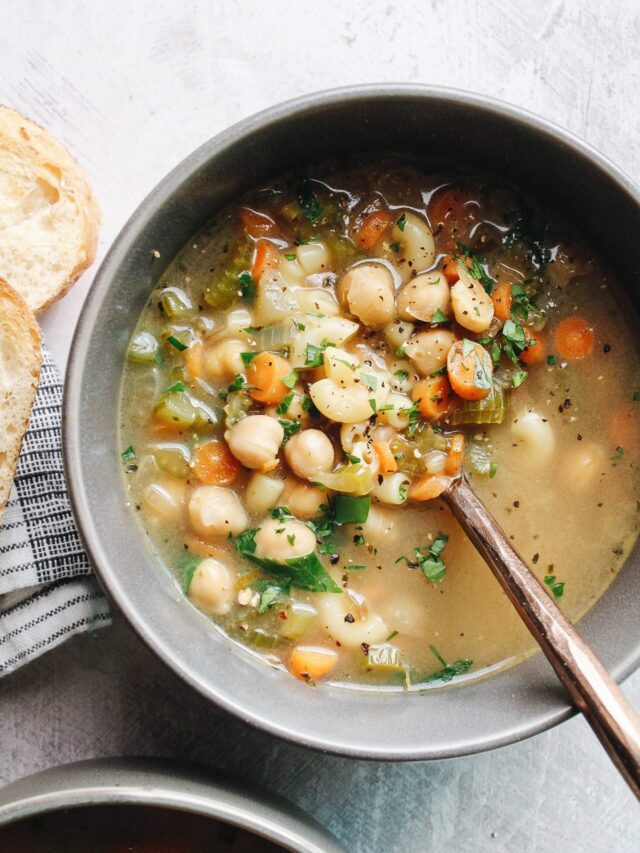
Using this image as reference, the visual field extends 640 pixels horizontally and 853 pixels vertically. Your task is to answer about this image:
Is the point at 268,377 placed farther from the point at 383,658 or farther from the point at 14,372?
the point at 383,658

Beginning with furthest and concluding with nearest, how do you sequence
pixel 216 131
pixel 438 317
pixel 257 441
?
pixel 216 131 → pixel 438 317 → pixel 257 441

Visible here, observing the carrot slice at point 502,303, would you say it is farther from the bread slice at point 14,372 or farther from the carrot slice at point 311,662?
the bread slice at point 14,372

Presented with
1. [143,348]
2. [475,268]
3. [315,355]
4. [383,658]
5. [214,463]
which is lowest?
[383,658]

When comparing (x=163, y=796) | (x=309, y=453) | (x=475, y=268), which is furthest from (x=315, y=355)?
(x=163, y=796)

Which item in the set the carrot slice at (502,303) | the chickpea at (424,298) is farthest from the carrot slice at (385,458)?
the carrot slice at (502,303)

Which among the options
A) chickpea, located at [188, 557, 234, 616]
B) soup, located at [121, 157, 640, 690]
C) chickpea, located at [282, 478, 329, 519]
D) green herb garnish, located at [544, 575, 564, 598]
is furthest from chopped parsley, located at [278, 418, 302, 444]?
green herb garnish, located at [544, 575, 564, 598]

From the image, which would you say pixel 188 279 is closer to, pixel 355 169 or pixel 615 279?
pixel 355 169

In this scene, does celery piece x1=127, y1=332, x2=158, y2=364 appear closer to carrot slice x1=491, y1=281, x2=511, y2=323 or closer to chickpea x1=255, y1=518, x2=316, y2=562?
chickpea x1=255, y1=518, x2=316, y2=562
